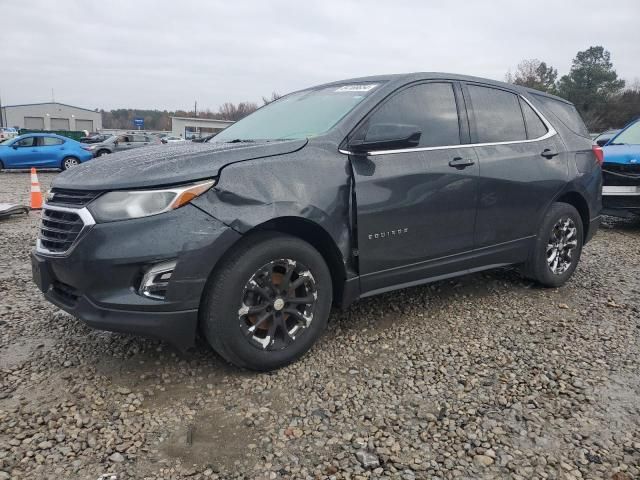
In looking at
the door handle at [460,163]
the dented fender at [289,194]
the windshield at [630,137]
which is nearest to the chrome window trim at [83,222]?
the dented fender at [289,194]

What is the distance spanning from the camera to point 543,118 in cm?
436

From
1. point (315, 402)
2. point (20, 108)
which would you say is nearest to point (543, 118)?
point (315, 402)

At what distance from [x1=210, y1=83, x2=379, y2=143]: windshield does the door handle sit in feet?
2.52

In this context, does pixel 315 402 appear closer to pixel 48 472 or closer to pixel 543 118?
pixel 48 472

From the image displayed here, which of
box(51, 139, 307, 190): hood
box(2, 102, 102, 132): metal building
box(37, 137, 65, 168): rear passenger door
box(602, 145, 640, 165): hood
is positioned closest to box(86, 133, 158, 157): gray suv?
box(37, 137, 65, 168): rear passenger door

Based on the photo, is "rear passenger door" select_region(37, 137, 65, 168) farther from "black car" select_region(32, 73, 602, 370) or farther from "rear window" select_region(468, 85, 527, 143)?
"rear window" select_region(468, 85, 527, 143)

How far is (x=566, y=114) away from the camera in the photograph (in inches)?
184

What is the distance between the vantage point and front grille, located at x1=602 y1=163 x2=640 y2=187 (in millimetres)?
6977

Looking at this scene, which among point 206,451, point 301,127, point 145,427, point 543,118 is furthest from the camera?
point 543,118

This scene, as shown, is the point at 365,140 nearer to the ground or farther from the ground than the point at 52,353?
farther from the ground

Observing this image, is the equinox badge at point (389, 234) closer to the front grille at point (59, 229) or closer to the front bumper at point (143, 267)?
the front bumper at point (143, 267)

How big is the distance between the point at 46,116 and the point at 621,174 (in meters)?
85.0

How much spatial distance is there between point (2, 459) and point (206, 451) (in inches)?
33.6

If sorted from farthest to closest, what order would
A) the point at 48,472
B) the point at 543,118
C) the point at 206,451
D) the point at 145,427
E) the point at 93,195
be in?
1. the point at 543,118
2. the point at 93,195
3. the point at 145,427
4. the point at 206,451
5. the point at 48,472
